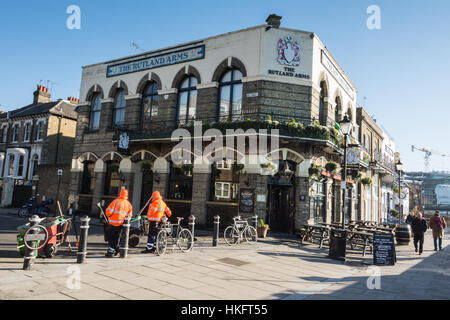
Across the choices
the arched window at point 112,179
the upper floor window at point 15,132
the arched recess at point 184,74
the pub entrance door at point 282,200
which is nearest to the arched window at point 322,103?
the pub entrance door at point 282,200

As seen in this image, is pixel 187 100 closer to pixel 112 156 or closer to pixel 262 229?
pixel 112 156

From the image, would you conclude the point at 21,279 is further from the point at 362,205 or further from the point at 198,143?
the point at 362,205

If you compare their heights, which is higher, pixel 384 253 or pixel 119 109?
pixel 119 109

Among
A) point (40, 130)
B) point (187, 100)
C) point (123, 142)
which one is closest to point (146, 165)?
point (123, 142)

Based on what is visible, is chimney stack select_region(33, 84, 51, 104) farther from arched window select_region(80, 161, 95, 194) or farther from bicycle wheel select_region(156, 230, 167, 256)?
bicycle wheel select_region(156, 230, 167, 256)

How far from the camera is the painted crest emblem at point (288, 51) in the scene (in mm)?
15445

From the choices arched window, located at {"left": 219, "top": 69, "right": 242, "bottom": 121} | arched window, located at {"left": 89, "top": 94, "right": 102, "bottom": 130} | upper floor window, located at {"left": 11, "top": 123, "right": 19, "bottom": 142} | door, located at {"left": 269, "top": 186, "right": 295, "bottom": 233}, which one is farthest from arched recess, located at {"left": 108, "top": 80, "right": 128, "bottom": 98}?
upper floor window, located at {"left": 11, "top": 123, "right": 19, "bottom": 142}

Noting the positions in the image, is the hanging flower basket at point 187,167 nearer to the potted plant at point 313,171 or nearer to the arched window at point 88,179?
the potted plant at point 313,171

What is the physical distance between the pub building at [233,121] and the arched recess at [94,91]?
1.28 meters

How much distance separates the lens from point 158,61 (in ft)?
62.6

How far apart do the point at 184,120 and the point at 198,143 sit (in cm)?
216

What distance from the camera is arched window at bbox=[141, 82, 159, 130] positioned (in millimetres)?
19062

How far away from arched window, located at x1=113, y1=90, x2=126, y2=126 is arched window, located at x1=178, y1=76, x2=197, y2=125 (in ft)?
15.2

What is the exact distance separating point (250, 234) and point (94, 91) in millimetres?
15892
